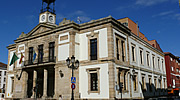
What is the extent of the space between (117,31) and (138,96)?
31.6 feet

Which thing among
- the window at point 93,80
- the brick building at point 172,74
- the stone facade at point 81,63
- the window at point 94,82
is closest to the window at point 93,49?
the stone facade at point 81,63

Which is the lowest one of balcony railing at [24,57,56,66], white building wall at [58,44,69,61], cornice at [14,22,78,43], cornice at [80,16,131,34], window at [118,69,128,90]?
window at [118,69,128,90]

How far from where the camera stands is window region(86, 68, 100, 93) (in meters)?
21.6

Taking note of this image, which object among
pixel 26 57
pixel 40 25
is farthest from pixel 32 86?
pixel 40 25

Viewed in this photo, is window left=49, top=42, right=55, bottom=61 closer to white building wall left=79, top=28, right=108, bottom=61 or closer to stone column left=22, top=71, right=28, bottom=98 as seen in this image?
white building wall left=79, top=28, right=108, bottom=61

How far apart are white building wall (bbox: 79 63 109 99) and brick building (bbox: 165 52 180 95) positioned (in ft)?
87.3

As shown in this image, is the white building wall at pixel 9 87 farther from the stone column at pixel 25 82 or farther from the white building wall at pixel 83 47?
the white building wall at pixel 83 47

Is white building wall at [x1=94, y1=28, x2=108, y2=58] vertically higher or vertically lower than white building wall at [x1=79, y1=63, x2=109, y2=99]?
higher

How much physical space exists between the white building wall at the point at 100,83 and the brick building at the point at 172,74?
87.3 ft

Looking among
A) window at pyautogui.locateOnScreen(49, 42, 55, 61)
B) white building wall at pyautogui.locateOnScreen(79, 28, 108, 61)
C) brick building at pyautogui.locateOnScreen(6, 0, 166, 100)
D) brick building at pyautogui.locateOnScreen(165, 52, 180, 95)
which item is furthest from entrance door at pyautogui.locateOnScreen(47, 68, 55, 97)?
brick building at pyautogui.locateOnScreen(165, 52, 180, 95)

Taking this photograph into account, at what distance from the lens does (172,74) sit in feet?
146

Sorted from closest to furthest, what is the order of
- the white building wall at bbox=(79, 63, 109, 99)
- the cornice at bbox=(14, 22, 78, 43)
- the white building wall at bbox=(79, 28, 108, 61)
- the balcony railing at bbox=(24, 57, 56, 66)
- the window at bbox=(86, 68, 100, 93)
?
the white building wall at bbox=(79, 63, 109, 99)
the window at bbox=(86, 68, 100, 93)
the white building wall at bbox=(79, 28, 108, 61)
the cornice at bbox=(14, 22, 78, 43)
the balcony railing at bbox=(24, 57, 56, 66)

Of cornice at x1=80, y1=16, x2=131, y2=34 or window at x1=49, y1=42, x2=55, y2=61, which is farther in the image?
window at x1=49, y1=42, x2=55, y2=61

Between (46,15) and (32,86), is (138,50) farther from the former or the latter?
(32,86)
